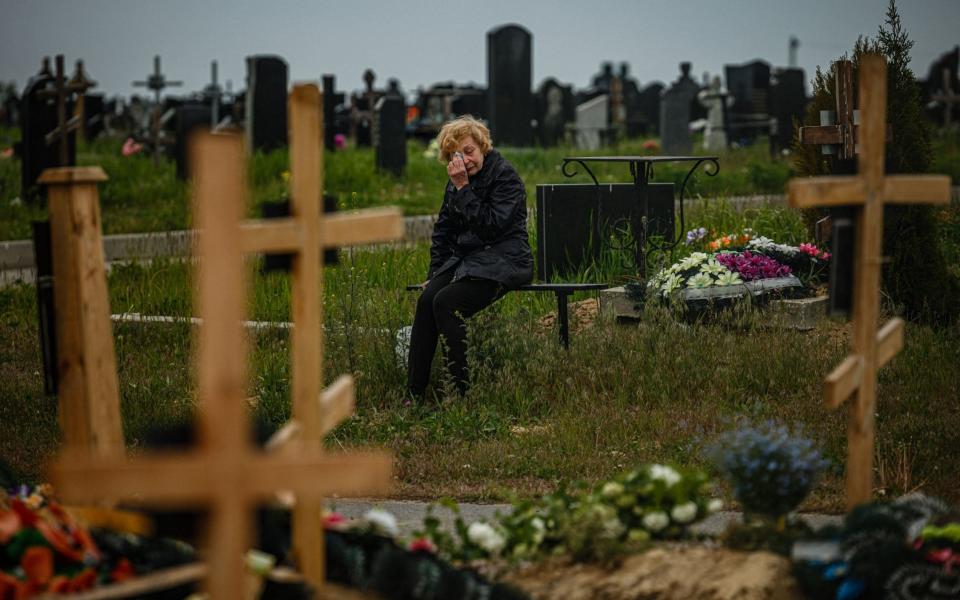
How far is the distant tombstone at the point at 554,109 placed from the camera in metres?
25.0

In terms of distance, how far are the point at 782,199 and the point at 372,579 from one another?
37.7 feet

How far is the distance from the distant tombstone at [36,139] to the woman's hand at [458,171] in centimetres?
842

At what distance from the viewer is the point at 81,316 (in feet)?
11.5

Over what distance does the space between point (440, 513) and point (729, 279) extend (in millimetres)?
3777

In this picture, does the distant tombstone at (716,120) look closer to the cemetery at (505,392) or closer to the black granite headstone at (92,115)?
the cemetery at (505,392)

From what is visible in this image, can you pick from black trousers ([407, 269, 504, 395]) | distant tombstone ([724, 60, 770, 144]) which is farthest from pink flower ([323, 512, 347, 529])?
distant tombstone ([724, 60, 770, 144])

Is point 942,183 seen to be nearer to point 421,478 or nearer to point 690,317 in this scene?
point 421,478

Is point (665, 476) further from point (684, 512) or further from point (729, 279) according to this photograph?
point (729, 279)

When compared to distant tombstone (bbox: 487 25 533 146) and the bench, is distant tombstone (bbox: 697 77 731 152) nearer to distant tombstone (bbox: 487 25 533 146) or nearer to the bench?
distant tombstone (bbox: 487 25 533 146)

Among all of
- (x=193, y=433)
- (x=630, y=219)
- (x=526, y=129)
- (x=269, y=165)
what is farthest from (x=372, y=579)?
(x=526, y=129)

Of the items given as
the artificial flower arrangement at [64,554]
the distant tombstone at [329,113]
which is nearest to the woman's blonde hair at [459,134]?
the artificial flower arrangement at [64,554]

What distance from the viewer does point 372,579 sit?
3.24 m

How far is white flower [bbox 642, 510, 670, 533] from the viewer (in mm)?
3764

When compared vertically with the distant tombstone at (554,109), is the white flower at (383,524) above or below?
below
